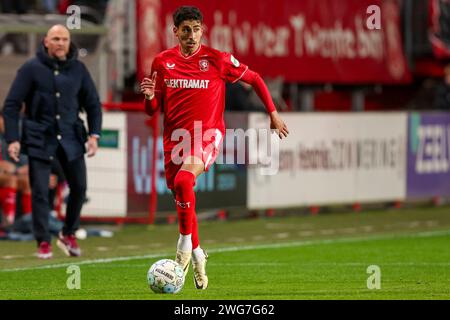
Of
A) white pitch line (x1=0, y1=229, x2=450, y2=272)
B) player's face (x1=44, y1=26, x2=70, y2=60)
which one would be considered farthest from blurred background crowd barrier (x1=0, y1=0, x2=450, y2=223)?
player's face (x1=44, y1=26, x2=70, y2=60)

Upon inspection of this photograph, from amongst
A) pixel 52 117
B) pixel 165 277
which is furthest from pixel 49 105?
pixel 165 277

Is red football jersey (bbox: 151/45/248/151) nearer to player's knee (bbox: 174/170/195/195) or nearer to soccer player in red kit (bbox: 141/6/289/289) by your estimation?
soccer player in red kit (bbox: 141/6/289/289)

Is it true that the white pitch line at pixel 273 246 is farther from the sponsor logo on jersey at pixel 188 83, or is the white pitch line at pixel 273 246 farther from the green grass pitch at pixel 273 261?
the sponsor logo on jersey at pixel 188 83

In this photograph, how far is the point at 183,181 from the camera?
12055 millimetres

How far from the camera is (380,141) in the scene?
76.2 feet

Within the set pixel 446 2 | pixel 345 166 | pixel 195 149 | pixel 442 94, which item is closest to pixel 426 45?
pixel 446 2

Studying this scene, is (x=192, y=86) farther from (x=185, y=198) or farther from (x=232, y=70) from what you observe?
(x=185, y=198)

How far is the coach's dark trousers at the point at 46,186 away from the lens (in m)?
15.3

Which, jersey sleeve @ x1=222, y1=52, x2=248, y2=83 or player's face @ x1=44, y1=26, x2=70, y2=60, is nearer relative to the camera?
jersey sleeve @ x1=222, y1=52, x2=248, y2=83

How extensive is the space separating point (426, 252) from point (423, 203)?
8.48 meters

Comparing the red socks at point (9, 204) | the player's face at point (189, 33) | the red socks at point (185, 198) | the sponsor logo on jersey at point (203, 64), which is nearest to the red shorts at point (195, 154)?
the red socks at point (185, 198)

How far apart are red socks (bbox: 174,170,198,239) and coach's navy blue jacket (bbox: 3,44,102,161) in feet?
10.8

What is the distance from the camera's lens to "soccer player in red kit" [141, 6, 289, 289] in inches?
A: 480

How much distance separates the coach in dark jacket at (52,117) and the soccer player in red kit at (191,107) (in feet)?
9.47
